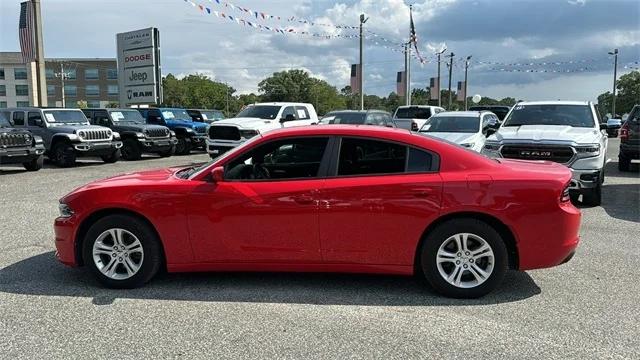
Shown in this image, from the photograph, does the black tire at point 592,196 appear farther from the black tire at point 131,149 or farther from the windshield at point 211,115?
the windshield at point 211,115

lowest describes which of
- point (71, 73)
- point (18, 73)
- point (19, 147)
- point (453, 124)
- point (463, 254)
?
point (463, 254)

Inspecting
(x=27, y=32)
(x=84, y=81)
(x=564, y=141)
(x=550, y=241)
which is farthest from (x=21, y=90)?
(x=550, y=241)

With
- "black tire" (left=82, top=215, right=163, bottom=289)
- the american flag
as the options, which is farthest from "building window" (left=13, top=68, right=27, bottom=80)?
"black tire" (left=82, top=215, right=163, bottom=289)

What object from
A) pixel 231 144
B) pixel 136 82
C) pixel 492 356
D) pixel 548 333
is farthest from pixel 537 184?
pixel 136 82

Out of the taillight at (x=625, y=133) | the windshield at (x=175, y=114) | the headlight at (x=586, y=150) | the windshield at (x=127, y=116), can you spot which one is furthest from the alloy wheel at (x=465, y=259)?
the windshield at (x=175, y=114)

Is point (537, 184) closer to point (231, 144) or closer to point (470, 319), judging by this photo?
point (470, 319)

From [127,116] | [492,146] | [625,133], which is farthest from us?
[127,116]

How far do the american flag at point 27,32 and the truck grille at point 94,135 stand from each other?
9500 millimetres

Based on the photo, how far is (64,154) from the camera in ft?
54.8

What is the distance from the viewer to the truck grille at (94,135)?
1691cm

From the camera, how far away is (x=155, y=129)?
19.8 m

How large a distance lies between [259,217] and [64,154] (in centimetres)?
1395

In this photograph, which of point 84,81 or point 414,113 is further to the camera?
point 84,81

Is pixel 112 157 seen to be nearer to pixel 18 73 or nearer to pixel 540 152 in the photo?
pixel 540 152
